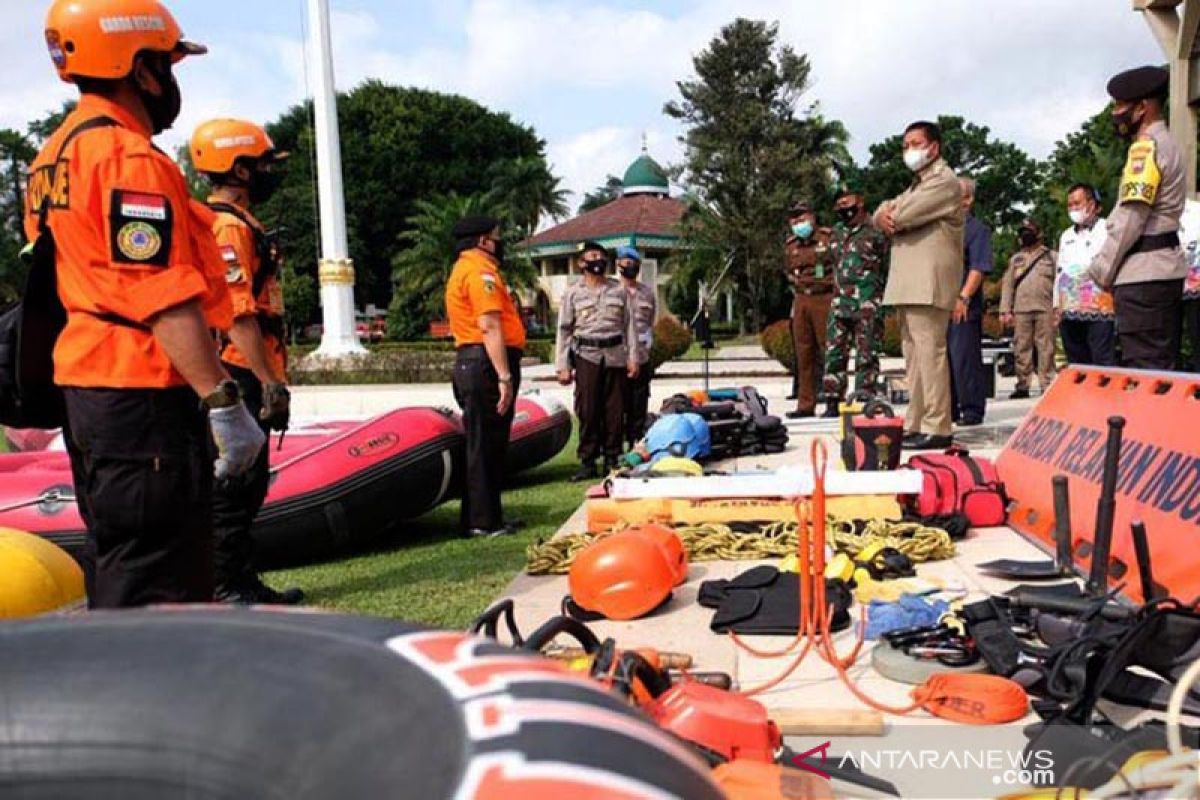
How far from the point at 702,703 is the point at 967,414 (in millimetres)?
7089

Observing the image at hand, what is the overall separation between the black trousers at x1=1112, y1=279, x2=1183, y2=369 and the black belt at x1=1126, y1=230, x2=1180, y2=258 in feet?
0.59

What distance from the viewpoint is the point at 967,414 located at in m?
8.28

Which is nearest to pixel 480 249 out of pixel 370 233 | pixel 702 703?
pixel 702 703

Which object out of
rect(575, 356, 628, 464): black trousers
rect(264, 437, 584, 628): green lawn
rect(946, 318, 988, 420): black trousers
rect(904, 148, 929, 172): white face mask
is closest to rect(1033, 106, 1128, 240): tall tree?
rect(946, 318, 988, 420): black trousers

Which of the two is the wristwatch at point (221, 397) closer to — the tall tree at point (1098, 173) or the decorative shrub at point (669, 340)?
the tall tree at point (1098, 173)

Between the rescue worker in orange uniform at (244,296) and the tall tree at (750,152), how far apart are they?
38.8 meters

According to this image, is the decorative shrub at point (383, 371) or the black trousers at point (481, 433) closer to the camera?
the black trousers at point (481, 433)

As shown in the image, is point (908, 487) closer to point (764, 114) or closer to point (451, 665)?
point (451, 665)

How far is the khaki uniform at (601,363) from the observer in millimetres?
7699

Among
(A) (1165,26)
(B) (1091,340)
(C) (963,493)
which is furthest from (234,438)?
(A) (1165,26)

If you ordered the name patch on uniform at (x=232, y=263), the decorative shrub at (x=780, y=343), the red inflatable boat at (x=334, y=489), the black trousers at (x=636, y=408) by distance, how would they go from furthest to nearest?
the decorative shrub at (x=780, y=343), the black trousers at (x=636, y=408), the red inflatable boat at (x=334, y=489), the name patch on uniform at (x=232, y=263)

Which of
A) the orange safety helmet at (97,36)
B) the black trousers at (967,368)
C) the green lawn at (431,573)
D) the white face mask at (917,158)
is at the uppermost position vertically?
the white face mask at (917,158)

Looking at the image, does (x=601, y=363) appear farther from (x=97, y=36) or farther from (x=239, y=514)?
(x=97, y=36)

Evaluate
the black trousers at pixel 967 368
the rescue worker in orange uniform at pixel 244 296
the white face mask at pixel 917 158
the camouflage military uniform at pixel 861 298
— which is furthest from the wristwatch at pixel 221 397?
the black trousers at pixel 967 368
